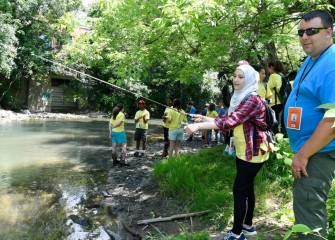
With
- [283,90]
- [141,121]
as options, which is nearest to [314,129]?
[283,90]

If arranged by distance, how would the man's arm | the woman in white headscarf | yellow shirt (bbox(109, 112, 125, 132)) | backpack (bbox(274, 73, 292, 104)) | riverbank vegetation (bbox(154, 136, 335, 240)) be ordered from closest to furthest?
the man's arm
the woman in white headscarf
riverbank vegetation (bbox(154, 136, 335, 240))
backpack (bbox(274, 73, 292, 104))
yellow shirt (bbox(109, 112, 125, 132))

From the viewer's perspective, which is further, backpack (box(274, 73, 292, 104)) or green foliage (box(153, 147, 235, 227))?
backpack (box(274, 73, 292, 104))

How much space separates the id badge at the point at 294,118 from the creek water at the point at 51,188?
11.7ft

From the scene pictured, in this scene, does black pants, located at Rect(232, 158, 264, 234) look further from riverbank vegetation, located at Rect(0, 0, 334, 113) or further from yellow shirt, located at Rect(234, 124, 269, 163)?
riverbank vegetation, located at Rect(0, 0, 334, 113)

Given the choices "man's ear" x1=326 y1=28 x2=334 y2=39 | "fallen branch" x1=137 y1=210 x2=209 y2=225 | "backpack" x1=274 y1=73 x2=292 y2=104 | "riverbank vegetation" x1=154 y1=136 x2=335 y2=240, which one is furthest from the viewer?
"backpack" x1=274 y1=73 x2=292 y2=104

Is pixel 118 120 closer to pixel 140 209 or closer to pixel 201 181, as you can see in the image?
pixel 140 209

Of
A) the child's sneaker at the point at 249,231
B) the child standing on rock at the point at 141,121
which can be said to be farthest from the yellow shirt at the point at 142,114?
the child's sneaker at the point at 249,231

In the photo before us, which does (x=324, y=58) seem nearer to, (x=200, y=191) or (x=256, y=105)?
(x=256, y=105)

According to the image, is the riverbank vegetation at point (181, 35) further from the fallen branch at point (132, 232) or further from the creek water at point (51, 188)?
the creek water at point (51, 188)

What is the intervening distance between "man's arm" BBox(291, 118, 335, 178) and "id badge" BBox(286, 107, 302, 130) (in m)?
0.20

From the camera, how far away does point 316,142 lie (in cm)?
209

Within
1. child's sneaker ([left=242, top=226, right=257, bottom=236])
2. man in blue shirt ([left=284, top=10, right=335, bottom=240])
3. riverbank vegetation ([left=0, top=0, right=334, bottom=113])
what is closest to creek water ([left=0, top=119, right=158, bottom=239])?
child's sneaker ([left=242, top=226, right=257, bottom=236])

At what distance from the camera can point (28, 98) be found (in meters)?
27.9

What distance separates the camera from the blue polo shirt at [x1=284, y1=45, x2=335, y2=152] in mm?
2092
